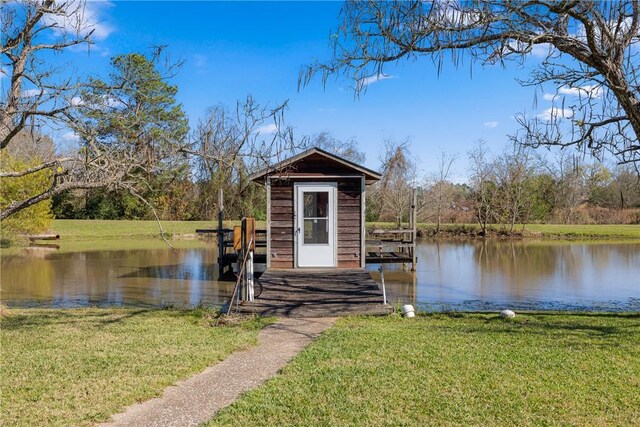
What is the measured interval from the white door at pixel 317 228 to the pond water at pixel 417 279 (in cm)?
205

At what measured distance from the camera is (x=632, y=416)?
4297mm

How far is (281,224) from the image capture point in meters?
13.4

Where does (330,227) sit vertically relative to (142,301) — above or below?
above

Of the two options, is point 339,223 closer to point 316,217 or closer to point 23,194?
point 316,217

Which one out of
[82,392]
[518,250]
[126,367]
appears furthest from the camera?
[518,250]

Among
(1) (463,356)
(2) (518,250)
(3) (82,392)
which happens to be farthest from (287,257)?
(2) (518,250)

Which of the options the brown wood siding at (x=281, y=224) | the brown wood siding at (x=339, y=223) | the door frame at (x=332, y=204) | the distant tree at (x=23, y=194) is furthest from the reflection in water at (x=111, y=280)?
the distant tree at (x=23, y=194)

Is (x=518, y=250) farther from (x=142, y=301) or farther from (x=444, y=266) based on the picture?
(x=142, y=301)

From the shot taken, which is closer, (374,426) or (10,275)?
(374,426)

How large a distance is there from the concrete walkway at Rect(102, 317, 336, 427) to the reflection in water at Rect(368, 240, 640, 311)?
5030 millimetres

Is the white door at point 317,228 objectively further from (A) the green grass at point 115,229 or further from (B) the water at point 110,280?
(A) the green grass at point 115,229

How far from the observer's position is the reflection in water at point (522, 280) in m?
12.3

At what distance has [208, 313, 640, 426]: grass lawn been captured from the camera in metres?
4.29

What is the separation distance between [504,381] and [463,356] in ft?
3.35
